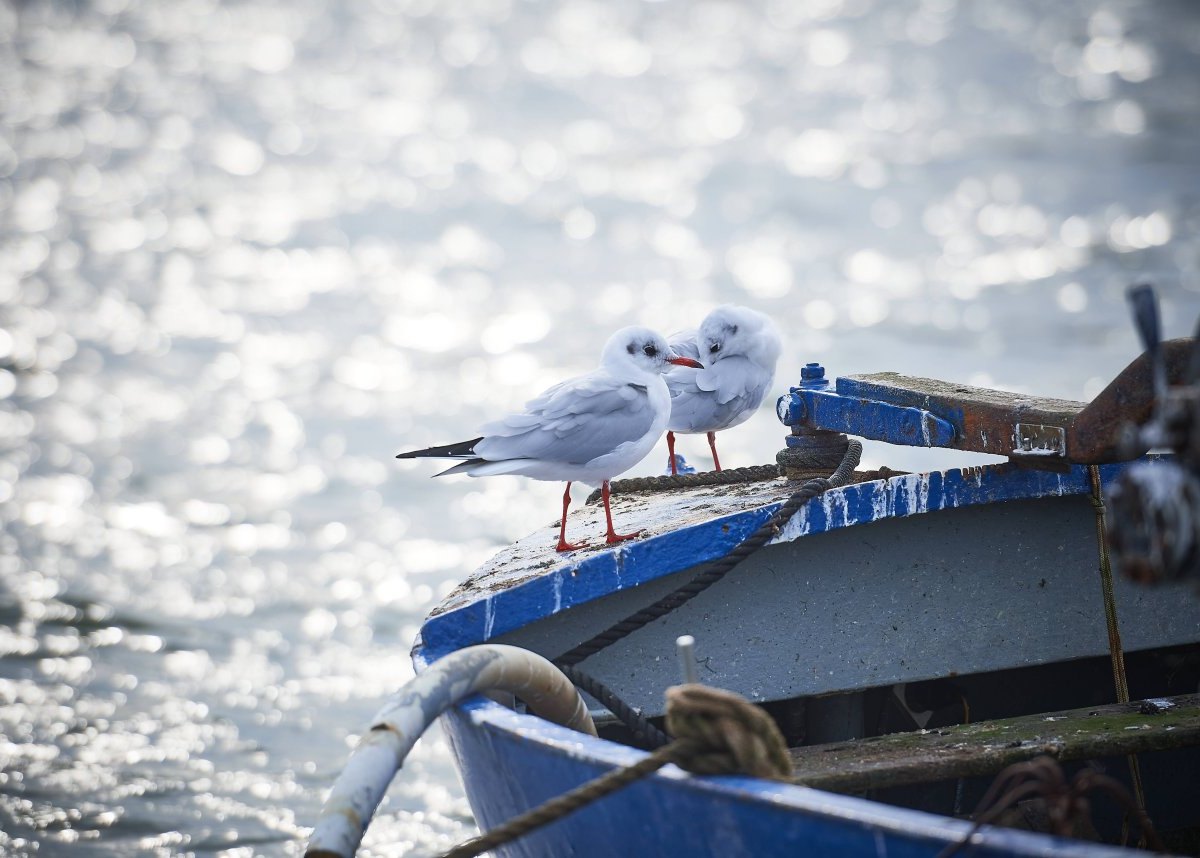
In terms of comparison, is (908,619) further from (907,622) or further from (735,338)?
(735,338)

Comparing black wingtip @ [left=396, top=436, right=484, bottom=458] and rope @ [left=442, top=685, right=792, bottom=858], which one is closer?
rope @ [left=442, top=685, right=792, bottom=858]

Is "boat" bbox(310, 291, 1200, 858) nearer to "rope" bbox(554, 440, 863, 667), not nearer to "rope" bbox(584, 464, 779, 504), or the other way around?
"rope" bbox(554, 440, 863, 667)

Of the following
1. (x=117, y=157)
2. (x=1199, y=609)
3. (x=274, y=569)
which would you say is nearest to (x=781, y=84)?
(x=117, y=157)

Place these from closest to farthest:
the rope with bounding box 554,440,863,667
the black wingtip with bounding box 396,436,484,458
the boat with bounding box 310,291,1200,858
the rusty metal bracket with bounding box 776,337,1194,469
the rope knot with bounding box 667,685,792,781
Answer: the rope knot with bounding box 667,685,792,781 → the rusty metal bracket with bounding box 776,337,1194,469 → the boat with bounding box 310,291,1200,858 → the rope with bounding box 554,440,863,667 → the black wingtip with bounding box 396,436,484,458

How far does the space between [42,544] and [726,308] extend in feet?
19.4

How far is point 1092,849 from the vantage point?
204cm

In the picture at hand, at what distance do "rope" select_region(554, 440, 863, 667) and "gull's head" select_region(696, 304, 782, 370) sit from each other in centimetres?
169

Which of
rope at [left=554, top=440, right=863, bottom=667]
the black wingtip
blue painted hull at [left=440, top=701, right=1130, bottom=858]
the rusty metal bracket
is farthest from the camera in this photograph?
the black wingtip

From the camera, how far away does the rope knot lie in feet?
8.21

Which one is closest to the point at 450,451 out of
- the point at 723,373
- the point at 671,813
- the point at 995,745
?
the point at 723,373

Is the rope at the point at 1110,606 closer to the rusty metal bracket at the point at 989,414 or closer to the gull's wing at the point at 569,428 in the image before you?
the rusty metal bracket at the point at 989,414

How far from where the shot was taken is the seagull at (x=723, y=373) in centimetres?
527

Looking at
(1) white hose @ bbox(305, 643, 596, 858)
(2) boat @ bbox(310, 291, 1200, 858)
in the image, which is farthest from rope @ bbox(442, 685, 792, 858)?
(2) boat @ bbox(310, 291, 1200, 858)

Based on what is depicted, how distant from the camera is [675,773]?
2.58 metres
